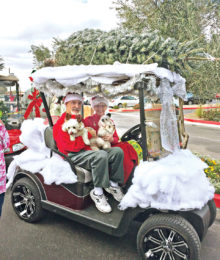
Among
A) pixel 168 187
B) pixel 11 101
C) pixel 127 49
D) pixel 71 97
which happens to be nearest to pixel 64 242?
pixel 168 187

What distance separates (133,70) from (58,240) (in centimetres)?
229

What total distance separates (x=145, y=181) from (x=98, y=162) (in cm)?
71

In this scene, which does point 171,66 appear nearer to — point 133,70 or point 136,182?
point 133,70

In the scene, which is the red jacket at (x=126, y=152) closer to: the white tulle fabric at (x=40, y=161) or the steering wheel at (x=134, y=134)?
the steering wheel at (x=134, y=134)

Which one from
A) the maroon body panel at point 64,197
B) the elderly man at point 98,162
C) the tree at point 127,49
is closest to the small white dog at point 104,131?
the elderly man at point 98,162

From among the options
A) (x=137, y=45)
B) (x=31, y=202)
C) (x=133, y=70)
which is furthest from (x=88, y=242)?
(x=137, y=45)

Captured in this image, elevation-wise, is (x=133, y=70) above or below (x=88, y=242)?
above

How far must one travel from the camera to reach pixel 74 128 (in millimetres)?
3191

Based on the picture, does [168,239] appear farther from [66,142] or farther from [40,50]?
[40,50]

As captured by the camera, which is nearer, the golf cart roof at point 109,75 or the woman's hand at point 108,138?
the golf cart roof at point 109,75

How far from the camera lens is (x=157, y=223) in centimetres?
256

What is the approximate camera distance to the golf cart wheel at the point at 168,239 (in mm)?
2461

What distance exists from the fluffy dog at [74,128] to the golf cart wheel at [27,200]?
934 millimetres

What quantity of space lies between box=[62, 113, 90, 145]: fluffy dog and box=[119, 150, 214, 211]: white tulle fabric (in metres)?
0.98
